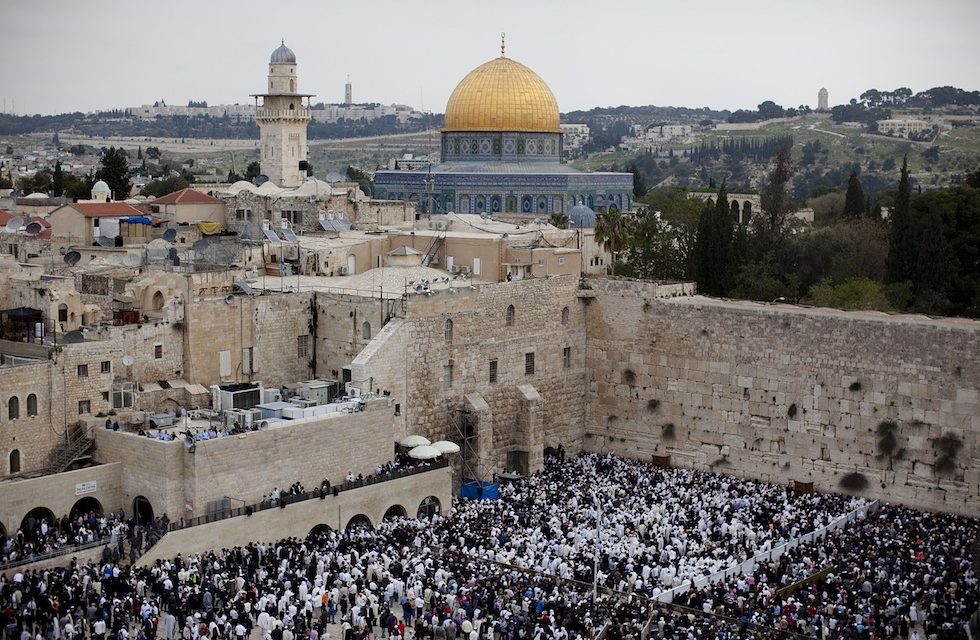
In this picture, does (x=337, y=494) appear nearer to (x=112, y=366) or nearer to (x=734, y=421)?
(x=112, y=366)

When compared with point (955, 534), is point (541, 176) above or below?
above

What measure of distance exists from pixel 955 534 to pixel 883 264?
1459cm

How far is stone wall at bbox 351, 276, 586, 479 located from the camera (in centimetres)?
3378

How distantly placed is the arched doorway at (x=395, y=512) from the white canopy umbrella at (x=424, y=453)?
1.30 meters

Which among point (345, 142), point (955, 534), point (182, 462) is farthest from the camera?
point (345, 142)

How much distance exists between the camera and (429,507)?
1261 inches

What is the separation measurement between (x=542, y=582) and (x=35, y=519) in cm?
944

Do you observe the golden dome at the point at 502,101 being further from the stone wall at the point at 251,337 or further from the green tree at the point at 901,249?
the stone wall at the point at 251,337

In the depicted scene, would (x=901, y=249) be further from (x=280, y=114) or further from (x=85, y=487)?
(x=280, y=114)

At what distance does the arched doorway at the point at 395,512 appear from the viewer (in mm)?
31239

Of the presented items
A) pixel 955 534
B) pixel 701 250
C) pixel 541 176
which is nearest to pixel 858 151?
pixel 541 176

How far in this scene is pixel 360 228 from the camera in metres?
44.8

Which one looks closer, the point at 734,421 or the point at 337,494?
the point at 337,494

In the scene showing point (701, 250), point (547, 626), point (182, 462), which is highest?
point (701, 250)
